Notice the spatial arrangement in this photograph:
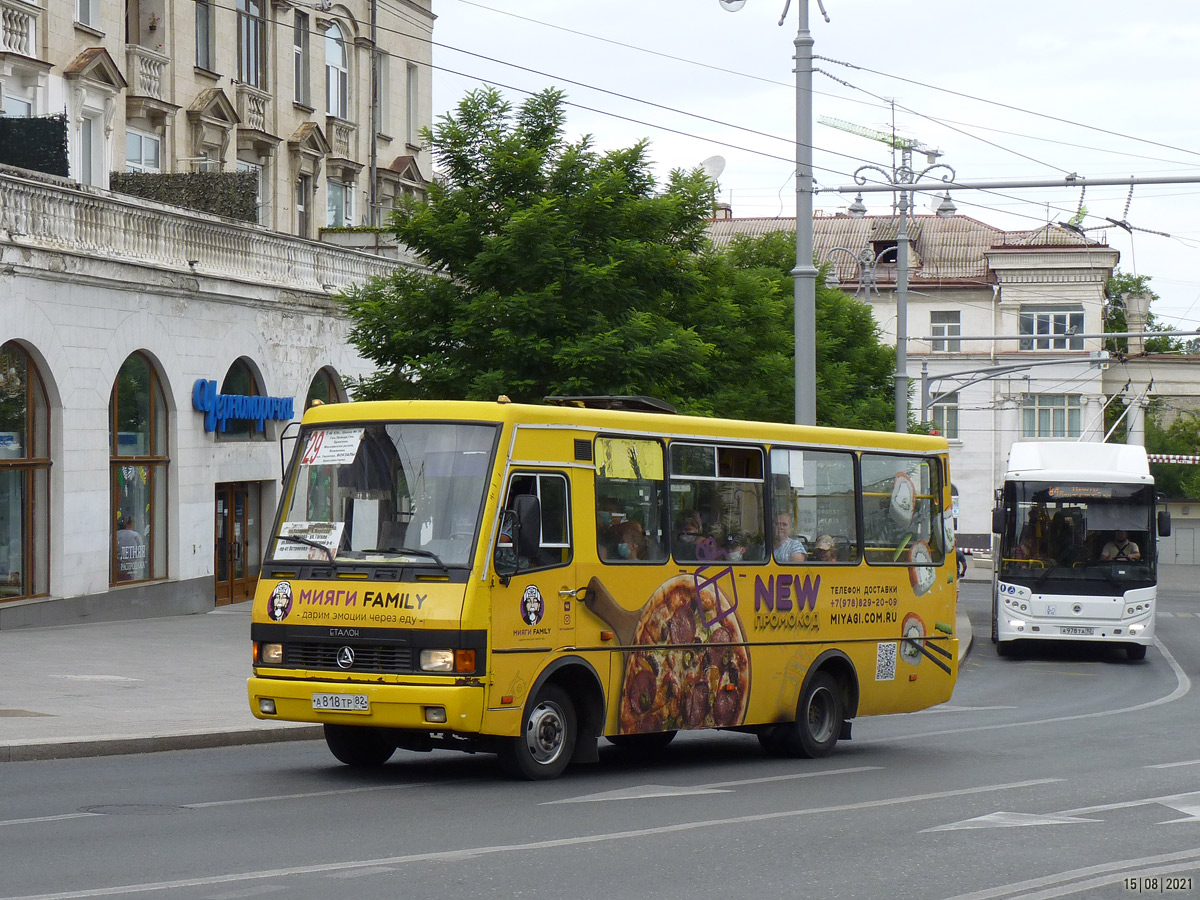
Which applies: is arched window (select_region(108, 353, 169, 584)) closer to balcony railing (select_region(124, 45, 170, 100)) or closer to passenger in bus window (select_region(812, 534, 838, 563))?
balcony railing (select_region(124, 45, 170, 100))

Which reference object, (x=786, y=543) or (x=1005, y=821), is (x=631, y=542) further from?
(x=1005, y=821)

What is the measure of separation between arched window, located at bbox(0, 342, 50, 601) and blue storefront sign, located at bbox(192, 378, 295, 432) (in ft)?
Answer: 13.8

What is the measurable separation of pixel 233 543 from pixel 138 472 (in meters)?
3.90

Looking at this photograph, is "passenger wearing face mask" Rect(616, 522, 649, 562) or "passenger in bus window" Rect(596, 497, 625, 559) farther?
"passenger wearing face mask" Rect(616, 522, 649, 562)

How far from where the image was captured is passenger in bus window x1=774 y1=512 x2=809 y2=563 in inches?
577

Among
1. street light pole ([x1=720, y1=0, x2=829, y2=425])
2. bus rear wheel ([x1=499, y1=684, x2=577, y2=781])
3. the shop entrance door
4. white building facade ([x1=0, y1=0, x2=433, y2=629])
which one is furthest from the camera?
the shop entrance door

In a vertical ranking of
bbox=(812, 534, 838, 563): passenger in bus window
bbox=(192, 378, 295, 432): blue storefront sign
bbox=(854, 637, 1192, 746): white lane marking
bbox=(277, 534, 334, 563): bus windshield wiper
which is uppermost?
bbox=(192, 378, 295, 432): blue storefront sign

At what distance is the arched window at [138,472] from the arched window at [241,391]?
6.54 feet

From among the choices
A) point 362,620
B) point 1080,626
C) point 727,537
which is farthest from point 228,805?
point 1080,626

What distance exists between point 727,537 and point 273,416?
19.3 m

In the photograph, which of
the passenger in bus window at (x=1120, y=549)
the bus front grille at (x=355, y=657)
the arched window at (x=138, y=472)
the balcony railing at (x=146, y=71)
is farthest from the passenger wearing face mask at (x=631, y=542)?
the balcony railing at (x=146, y=71)

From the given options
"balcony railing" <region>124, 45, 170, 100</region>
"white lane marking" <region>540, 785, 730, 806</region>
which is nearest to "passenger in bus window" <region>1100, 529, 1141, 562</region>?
"white lane marking" <region>540, 785, 730, 806</region>

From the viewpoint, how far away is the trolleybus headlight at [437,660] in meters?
11.5

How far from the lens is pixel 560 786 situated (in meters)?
12.0
